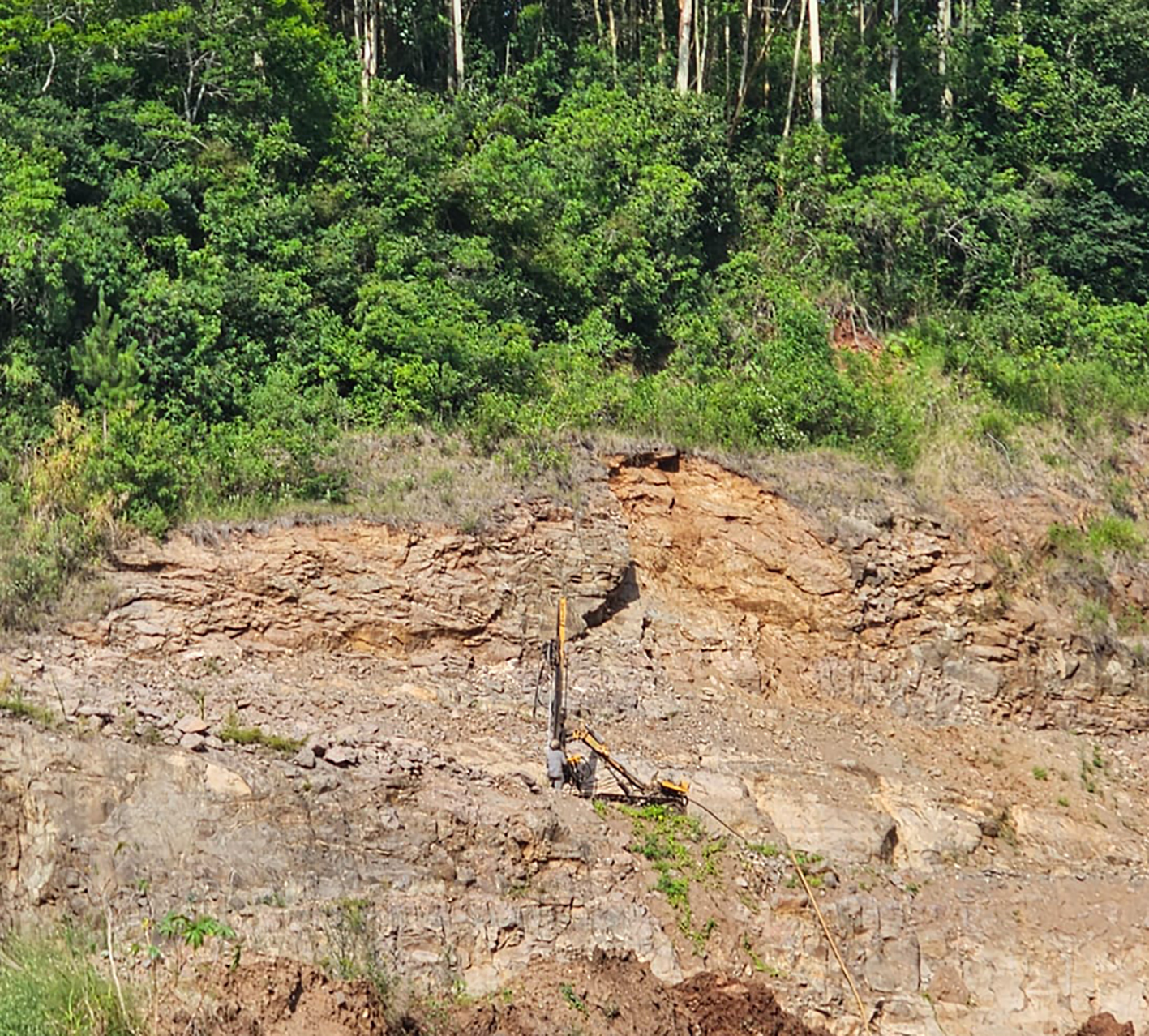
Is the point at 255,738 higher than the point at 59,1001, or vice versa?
the point at 255,738

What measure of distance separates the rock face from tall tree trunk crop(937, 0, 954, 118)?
379 inches

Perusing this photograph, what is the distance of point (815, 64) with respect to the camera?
2720 centimetres

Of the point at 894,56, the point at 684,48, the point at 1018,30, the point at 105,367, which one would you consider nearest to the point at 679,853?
the point at 105,367

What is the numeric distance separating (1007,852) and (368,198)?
11468mm

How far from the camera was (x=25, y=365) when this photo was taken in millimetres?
19344

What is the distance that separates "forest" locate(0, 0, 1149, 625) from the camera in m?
19.6

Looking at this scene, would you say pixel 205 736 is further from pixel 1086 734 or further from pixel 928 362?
pixel 928 362

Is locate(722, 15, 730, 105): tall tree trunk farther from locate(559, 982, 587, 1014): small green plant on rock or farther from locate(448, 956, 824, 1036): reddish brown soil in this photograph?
locate(559, 982, 587, 1014): small green plant on rock

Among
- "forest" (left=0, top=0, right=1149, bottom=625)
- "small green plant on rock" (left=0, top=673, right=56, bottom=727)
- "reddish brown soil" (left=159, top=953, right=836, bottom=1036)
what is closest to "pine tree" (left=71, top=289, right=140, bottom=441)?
"forest" (left=0, top=0, right=1149, bottom=625)

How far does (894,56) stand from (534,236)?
8413 millimetres

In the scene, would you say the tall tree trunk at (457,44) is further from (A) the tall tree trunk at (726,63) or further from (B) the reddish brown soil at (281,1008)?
(B) the reddish brown soil at (281,1008)

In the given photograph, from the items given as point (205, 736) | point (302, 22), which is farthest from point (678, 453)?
point (302, 22)

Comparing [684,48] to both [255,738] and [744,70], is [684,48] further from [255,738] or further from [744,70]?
[255,738]

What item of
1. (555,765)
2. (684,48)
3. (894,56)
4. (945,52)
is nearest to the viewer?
(555,765)
